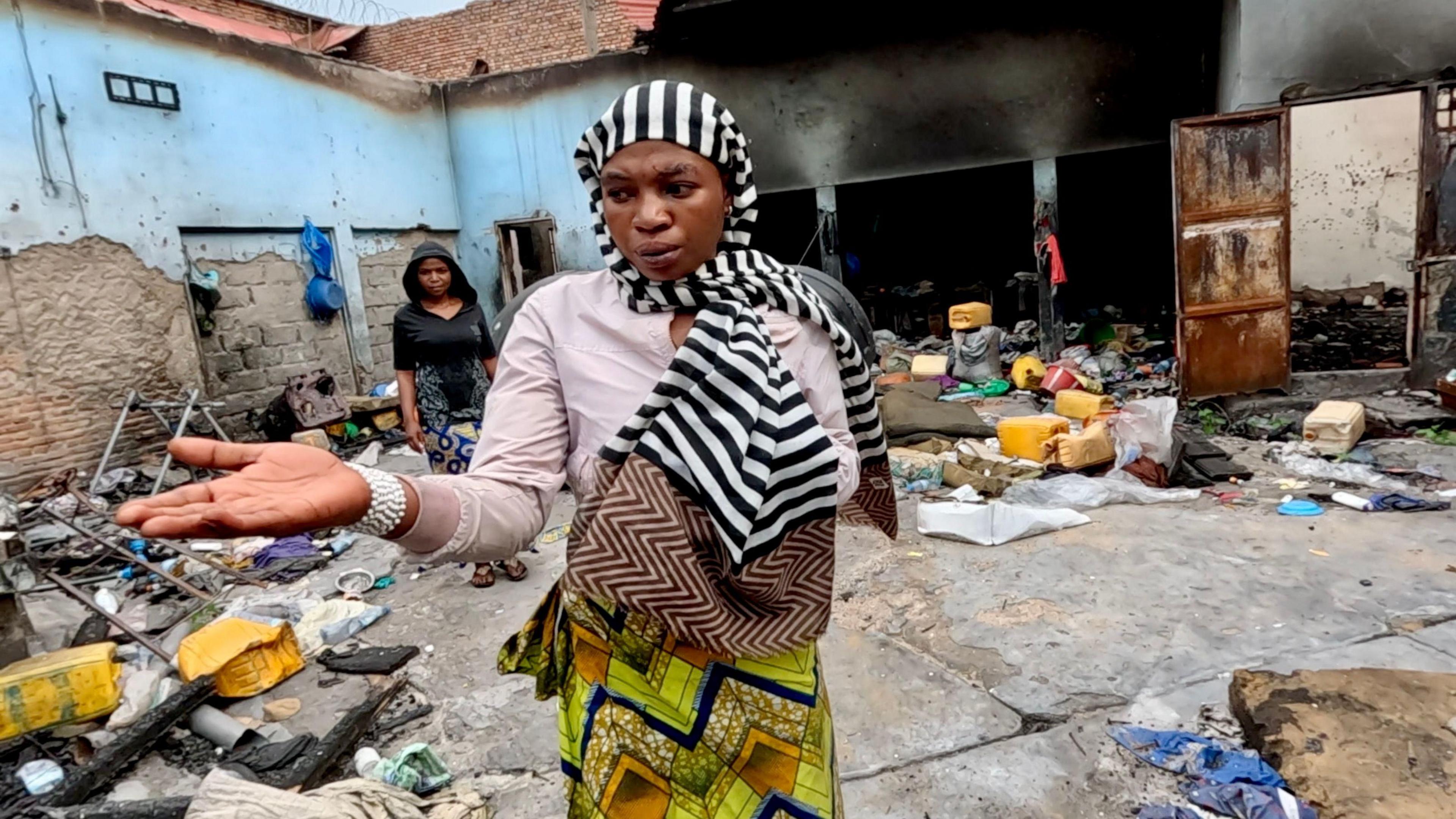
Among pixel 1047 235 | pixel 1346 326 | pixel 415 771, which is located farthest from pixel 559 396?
pixel 1346 326

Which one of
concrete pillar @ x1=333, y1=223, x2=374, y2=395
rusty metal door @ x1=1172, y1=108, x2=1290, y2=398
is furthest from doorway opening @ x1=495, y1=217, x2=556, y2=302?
rusty metal door @ x1=1172, y1=108, x2=1290, y2=398

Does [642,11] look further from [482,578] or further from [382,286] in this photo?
[482,578]

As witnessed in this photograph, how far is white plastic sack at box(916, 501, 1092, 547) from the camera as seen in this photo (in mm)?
3924

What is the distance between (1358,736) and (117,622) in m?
4.22

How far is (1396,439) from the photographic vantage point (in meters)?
4.99

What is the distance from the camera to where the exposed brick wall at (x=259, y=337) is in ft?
23.9

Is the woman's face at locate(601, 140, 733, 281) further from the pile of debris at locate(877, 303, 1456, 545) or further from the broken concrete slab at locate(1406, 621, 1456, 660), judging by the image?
the broken concrete slab at locate(1406, 621, 1456, 660)

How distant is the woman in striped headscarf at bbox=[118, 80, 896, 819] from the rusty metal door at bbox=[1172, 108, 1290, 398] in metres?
5.64

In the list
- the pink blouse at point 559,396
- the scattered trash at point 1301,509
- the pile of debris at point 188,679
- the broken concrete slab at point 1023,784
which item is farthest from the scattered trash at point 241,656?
the scattered trash at point 1301,509

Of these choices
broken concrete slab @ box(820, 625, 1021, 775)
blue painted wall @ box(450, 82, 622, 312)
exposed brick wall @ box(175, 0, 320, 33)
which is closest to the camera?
broken concrete slab @ box(820, 625, 1021, 775)

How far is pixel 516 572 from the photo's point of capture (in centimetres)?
385

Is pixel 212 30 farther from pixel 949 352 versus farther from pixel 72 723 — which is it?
pixel 949 352

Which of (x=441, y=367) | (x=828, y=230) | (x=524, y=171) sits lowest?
(x=441, y=367)

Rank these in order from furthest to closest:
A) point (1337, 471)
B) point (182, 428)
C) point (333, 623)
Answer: point (182, 428) < point (1337, 471) < point (333, 623)
